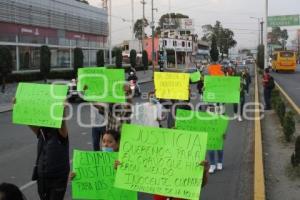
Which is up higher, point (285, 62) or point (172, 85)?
A: point (285, 62)

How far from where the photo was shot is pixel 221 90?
12.9 metres

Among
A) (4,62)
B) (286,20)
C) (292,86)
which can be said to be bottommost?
(292,86)

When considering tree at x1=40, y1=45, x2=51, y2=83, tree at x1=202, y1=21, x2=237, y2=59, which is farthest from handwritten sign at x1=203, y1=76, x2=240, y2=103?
tree at x1=202, y1=21, x2=237, y2=59

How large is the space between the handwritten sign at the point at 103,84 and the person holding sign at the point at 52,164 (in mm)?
2573

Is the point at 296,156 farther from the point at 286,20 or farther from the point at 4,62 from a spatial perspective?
the point at 286,20

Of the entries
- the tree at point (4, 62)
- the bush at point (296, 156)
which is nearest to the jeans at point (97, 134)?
the bush at point (296, 156)

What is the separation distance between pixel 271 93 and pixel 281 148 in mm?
9653

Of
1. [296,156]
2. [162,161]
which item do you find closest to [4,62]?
[296,156]

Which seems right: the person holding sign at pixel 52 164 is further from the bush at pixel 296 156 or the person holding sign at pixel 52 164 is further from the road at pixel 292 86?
the road at pixel 292 86

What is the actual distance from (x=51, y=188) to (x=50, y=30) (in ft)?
145

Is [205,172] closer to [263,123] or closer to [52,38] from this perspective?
[263,123]

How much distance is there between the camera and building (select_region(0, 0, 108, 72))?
4028 cm

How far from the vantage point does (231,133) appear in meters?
14.7

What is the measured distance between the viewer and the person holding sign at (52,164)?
5.43 metres
